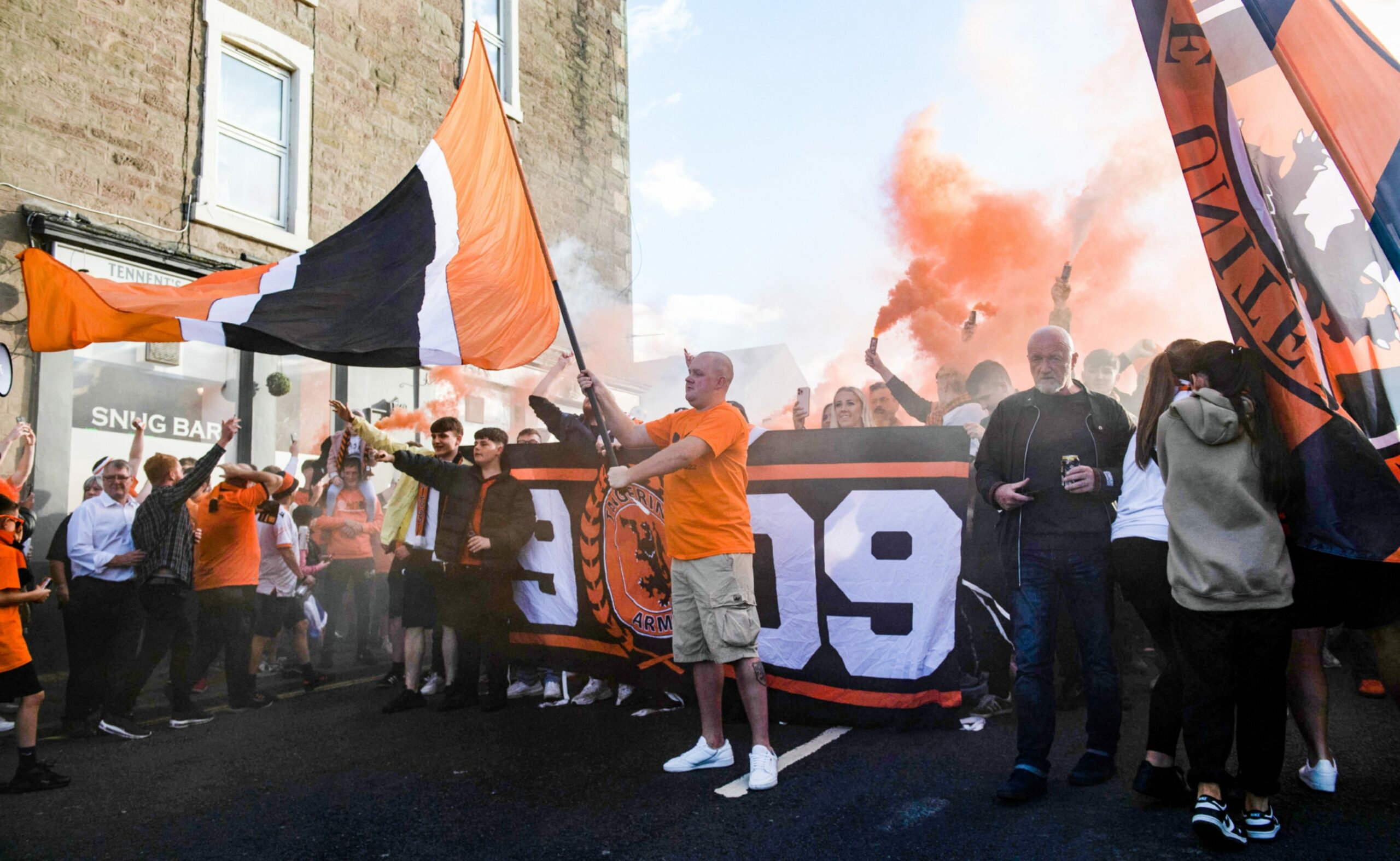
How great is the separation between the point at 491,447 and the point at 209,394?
20.6 feet

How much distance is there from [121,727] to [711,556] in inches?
164

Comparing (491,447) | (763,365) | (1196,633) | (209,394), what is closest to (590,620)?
(491,447)

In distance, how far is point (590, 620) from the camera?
19.0 ft

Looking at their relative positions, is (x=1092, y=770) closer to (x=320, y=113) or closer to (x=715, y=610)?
(x=715, y=610)

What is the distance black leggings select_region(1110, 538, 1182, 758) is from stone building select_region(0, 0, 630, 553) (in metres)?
9.60

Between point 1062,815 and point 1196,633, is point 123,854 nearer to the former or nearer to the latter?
point 1062,815

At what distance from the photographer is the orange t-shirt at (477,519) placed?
6141mm

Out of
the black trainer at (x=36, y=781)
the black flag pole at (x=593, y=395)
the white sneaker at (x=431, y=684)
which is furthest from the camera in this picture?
the white sneaker at (x=431, y=684)

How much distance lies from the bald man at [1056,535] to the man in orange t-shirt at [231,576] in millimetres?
5195

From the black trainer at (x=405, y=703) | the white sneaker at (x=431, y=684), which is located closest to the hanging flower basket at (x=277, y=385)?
the white sneaker at (x=431, y=684)

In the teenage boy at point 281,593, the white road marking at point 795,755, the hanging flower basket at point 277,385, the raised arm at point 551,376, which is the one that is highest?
the hanging flower basket at point 277,385

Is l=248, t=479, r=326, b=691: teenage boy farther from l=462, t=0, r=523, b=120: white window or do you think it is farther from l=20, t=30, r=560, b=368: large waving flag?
l=462, t=0, r=523, b=120: white window

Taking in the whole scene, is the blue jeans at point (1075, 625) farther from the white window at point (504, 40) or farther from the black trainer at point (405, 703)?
the white window at point (504, 40)

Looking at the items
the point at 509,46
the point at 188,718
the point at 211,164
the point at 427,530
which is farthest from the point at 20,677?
→ the point at 509,46
